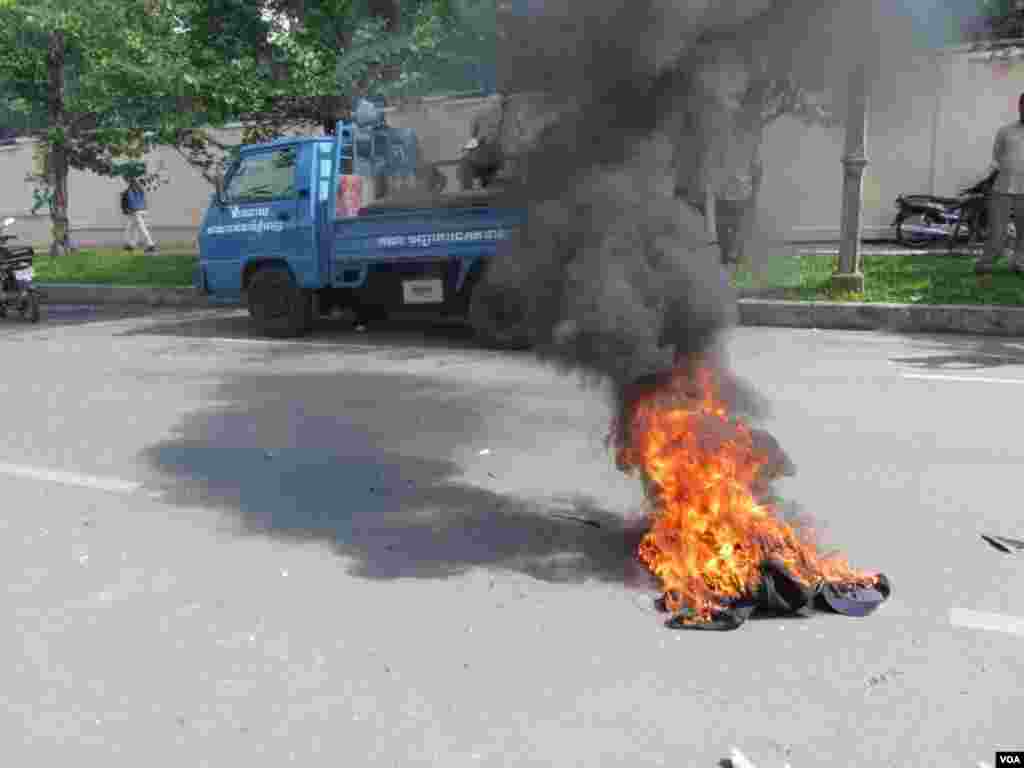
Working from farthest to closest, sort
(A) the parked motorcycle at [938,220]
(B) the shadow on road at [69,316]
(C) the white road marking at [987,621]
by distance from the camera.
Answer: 1. (A) the parked motorcycle at [938,220]
2. (B) the shadow on road at [69,316]
3. (C) the white road marking at [987,621]

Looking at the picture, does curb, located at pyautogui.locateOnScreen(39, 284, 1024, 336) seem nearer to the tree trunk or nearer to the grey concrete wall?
the grey concrete wall

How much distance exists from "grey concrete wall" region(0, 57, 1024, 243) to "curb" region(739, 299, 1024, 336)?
0.85 meters

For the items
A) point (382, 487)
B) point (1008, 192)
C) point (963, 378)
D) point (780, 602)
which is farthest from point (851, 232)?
point (780, 602)

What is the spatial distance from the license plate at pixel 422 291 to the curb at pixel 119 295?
5.18m

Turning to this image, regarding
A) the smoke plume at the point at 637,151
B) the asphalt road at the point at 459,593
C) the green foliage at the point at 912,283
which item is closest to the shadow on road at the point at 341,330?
the asphalt road at the point at 459,593

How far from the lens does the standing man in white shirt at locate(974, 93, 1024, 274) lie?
998cm

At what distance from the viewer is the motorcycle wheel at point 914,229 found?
13781 mm

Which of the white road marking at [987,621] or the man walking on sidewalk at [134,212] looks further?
the man walking on sidewalk at [134,212]

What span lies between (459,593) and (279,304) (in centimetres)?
727

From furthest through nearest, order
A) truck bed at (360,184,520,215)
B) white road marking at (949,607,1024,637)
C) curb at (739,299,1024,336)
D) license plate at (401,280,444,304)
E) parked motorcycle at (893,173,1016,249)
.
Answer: parked motorcycle at (893,173,1016,249) → license plate at (401,280,444,304) → curb at (739,299,1024,336) → truck bed at (360,184,520,215) → white road marking at (949,607,1024,637)

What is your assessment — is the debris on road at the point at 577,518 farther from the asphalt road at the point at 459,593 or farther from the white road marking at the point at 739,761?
the white road marking at the point at 739,761

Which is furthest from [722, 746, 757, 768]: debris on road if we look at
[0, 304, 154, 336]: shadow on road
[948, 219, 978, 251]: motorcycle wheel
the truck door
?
[948, 219, 978, 251]: motorcycle wheel

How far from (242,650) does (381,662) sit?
1.66ft

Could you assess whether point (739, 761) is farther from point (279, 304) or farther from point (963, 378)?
point (279, 304)
